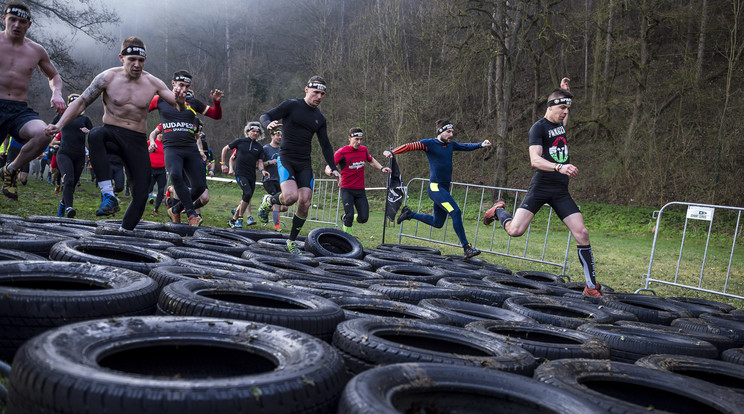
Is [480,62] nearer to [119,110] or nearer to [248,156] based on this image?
[248,156]

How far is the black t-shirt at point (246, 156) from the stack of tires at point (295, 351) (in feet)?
25.8

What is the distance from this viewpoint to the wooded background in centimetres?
1864

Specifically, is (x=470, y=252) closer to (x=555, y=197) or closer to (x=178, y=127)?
(x=555, y=197)

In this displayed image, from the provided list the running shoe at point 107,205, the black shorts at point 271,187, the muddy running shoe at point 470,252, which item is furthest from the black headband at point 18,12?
the black shorts at point 271,187

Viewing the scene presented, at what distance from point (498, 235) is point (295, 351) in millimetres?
13146

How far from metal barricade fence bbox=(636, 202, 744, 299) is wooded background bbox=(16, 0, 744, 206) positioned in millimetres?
1337

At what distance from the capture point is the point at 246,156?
12.3m

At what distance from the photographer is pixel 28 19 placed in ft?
19.6

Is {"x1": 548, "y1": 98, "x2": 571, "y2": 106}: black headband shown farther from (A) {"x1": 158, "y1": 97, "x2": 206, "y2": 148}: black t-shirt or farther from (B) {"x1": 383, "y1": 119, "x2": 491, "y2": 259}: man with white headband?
(A) {"x1": 158, "y1": 97, "x2": 206, "y2": 148}: black t-shirt

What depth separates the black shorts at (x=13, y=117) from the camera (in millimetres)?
5941

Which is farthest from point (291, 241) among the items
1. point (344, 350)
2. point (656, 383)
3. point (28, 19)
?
point (656, 383)

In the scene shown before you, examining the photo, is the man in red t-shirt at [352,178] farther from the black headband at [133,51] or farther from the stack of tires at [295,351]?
the stack of tires at [295,351]

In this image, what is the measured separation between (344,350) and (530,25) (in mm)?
20731

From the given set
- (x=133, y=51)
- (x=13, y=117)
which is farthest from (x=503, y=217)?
(x=13, y=117)
